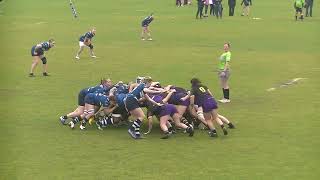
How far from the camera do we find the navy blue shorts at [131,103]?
60.8ft

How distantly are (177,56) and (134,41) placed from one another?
25.9 ft

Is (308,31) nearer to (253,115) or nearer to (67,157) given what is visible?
(253,115)

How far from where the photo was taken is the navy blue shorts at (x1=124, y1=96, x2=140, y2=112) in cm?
Answer: 1853

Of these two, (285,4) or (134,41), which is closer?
(134,41)

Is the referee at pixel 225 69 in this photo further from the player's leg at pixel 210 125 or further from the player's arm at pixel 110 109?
the player's arm at pixel 110 109

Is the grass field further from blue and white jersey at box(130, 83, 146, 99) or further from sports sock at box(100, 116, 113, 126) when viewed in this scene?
blue and white jersey at box(130, 83, 146, 99)

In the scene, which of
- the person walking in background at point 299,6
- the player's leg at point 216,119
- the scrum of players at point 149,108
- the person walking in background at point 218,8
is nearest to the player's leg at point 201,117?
the scrum of players at point 149,108

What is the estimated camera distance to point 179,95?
19.3 metres

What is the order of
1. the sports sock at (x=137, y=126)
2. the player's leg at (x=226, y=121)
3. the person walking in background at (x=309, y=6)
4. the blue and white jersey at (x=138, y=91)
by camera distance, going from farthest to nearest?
the person walking in background at (x=309, y=6) → the player's leg at (x=226, y=121) → the blue and white jersey at (x=138, y=91) → the sports sock at (x=137, y=126)

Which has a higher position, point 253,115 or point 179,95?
point 179,95

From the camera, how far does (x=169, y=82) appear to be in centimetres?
2814

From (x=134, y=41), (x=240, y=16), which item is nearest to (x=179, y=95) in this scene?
(x=134, y=41)

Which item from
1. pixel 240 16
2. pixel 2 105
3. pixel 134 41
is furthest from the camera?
pixel 240 16

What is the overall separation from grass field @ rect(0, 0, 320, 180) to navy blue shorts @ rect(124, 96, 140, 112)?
90 cm
